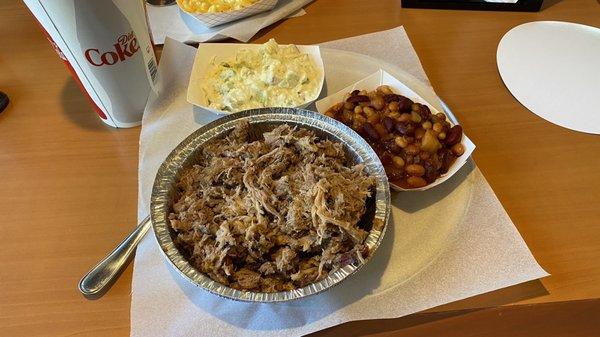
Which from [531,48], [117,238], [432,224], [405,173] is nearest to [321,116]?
[405,173]

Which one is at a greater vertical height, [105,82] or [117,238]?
[105,82]

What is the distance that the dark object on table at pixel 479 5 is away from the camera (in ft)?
4.51

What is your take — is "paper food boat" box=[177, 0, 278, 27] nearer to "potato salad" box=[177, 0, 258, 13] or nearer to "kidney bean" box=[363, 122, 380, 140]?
"potato salad" box=[177, 0, 258, 13]

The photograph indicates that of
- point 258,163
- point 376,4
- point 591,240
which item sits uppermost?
point 258,163

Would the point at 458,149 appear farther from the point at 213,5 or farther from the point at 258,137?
the point at 213,5

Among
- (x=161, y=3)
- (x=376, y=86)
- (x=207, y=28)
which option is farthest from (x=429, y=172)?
(x=161, y=3)

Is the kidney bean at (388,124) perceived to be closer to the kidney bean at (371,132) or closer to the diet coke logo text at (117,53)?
the kidney bean at (371,132)

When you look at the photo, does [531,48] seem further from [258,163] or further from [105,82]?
[105,82]

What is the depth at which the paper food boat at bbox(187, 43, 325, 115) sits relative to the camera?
1099mm

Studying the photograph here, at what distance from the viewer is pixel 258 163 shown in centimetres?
85

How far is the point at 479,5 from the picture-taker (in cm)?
139

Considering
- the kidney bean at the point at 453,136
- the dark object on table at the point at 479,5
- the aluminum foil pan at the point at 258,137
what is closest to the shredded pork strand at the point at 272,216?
the aluminum foil pan at the point at 258,137

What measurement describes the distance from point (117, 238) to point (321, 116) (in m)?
0.48

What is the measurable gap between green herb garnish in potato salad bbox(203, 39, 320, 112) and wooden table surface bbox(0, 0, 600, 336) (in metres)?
0.20
